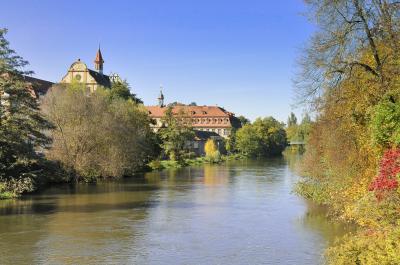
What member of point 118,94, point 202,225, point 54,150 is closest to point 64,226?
point 202,225

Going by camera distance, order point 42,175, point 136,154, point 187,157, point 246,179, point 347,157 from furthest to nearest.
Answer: point 187,157
point 136,154
point 246,179
point 42,175
point 347,157

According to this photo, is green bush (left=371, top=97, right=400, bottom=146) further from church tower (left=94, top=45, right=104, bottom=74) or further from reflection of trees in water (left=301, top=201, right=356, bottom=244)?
church tower (left=94, top=45, right=104, bottom=74)

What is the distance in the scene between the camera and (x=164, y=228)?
23297 millimetres

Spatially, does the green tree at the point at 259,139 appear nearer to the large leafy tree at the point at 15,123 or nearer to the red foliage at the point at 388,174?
the large leafy tree at the point at 15,123

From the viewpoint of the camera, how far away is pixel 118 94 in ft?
215

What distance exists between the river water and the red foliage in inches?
165

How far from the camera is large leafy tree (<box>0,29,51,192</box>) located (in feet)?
114

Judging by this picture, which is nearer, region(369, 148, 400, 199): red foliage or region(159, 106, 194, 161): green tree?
region(369, 148, 400, 199): red foliage

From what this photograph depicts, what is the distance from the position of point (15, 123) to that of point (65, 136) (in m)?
9.16

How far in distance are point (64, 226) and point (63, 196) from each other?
1173 centimetres

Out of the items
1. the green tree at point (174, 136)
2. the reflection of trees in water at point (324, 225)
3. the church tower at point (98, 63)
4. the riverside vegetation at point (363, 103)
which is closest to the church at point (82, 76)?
the church tower at point (98, 63)

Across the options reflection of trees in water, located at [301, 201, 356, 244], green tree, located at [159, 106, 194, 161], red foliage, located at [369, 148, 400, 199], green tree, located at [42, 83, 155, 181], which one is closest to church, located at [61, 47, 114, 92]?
green tree, located at [159, 106, 194, 161]

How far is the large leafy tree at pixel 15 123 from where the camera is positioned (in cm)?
3488

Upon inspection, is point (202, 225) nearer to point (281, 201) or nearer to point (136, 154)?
point (281, 201)
